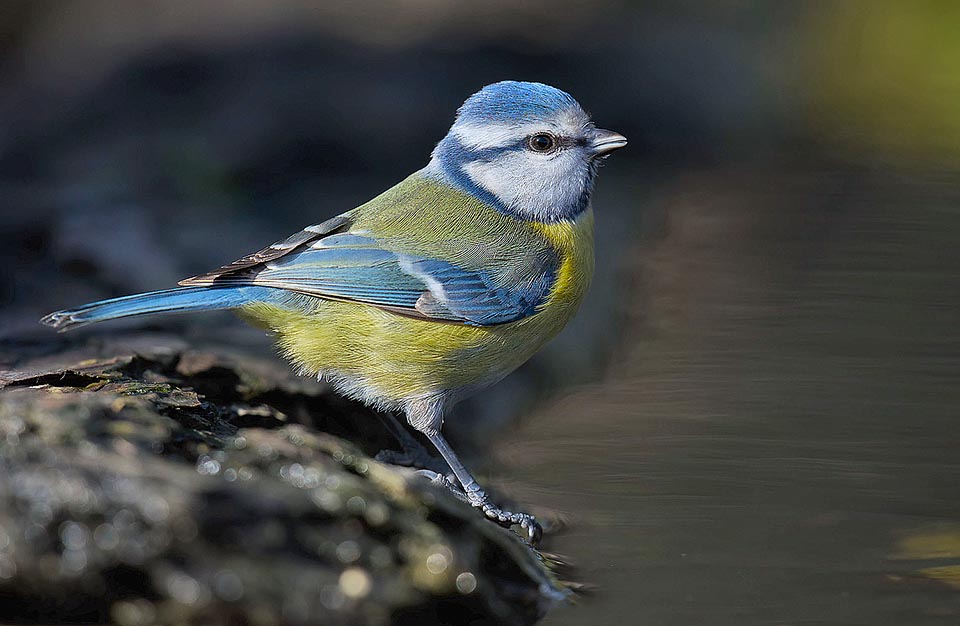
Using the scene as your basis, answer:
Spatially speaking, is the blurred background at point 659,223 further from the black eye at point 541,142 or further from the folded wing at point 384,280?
the black eye at point 541,142

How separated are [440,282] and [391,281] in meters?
0.15

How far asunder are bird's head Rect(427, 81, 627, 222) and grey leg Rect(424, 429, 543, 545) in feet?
2.69

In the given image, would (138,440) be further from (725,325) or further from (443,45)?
(443,45)

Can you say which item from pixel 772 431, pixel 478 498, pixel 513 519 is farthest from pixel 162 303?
pixel 772 431

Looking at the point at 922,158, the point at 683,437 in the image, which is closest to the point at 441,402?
the point at 683,437

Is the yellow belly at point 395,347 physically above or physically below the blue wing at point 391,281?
below

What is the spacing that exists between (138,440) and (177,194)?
3123 mm

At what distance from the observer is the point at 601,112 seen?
274 inches

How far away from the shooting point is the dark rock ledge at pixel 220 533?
250 centimetres

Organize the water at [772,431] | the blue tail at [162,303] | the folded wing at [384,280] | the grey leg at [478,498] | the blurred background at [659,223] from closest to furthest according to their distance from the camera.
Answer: the water at [772,431], the blurred background at [659,223], the grey leg at [478,498], the blue tail at [162,303], the folded wing at [384,280]

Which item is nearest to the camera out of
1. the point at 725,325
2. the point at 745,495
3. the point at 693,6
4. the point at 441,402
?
the point at 745,495

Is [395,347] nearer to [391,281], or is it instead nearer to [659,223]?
[391,281]

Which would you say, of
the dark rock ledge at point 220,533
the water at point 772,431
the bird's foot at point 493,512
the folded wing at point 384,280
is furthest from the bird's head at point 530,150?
the dark rock ledge at point 220,533

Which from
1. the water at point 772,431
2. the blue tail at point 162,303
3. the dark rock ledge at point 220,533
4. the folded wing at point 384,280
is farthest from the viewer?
the folded wing at point 384,280
